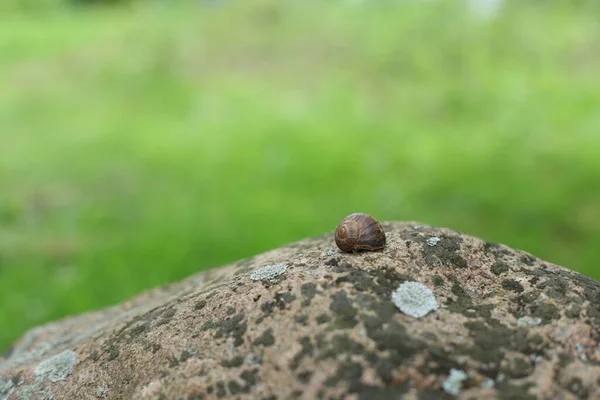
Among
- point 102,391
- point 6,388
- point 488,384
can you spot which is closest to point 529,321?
point 488,384

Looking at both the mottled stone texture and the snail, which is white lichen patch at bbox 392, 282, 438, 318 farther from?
the snail

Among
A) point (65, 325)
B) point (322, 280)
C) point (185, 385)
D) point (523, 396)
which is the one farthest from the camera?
point (65, 325)

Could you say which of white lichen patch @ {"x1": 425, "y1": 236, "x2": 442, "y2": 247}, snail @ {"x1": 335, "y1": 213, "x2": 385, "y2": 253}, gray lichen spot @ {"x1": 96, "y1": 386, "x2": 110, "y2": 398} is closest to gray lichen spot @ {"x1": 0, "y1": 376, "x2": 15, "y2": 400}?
gray lichen spot @ {"x1": 96, "y1": 386, "x2": 110, "y2": 398}

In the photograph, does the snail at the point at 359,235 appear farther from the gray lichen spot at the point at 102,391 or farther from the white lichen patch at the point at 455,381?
the gray lichen spot at the point at 102,391

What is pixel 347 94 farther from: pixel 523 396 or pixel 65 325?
pixel 523 396

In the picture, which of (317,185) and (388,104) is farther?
(388,104)

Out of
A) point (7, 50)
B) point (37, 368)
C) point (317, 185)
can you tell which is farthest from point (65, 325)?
point (7, 50)
